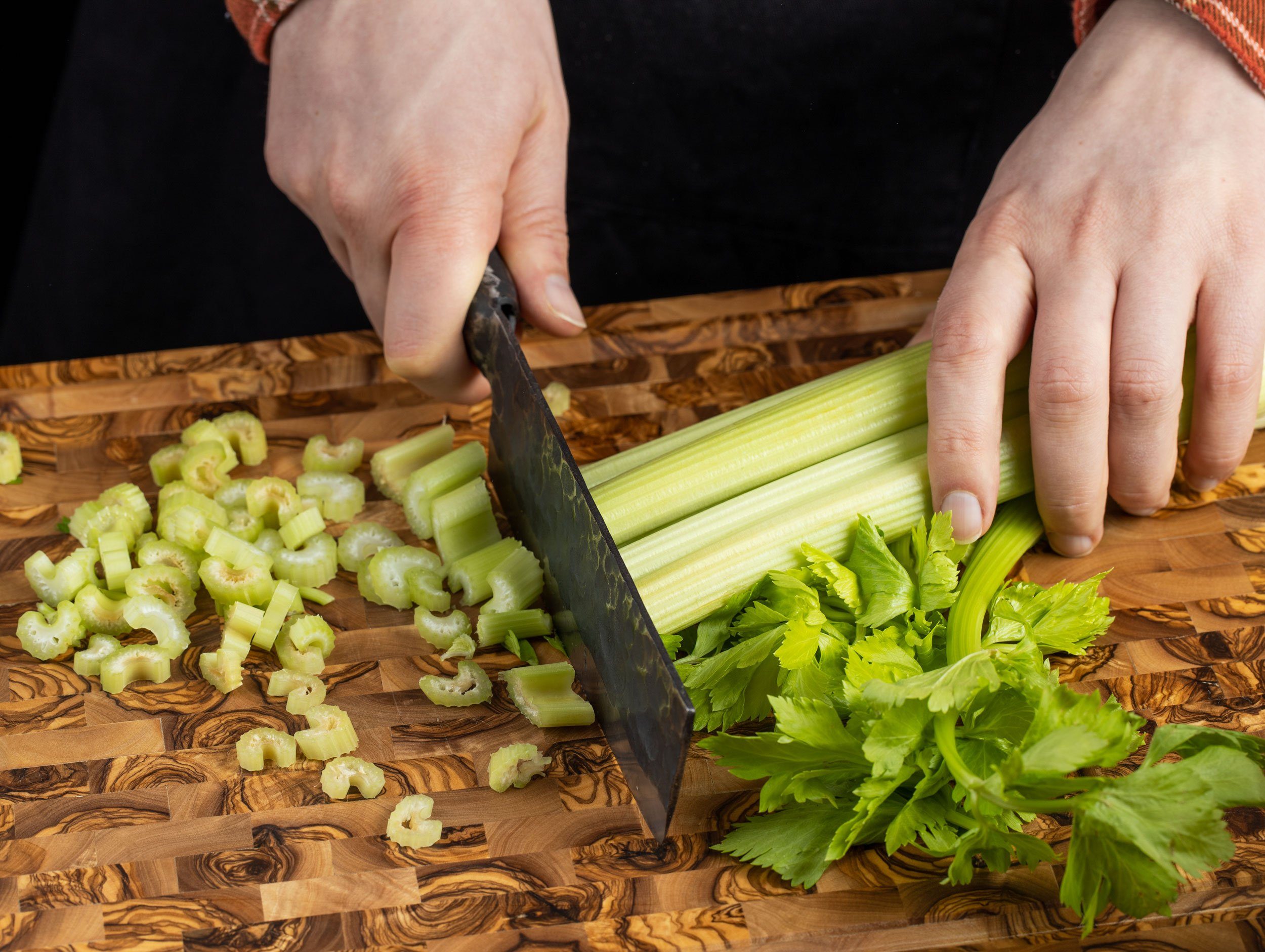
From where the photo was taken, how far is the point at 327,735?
1.80 meters

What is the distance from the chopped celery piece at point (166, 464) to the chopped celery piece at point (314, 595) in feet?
1.23

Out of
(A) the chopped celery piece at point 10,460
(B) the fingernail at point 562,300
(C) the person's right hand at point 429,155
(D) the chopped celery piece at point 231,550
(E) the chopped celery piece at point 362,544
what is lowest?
(E) the chopped celery piece at point 362,544

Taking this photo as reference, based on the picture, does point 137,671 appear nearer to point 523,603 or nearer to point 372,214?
point 523,603

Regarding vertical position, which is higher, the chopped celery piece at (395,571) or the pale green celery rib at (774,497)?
the pale green celery rib at (774,497)

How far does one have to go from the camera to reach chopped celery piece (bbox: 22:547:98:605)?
2004mm

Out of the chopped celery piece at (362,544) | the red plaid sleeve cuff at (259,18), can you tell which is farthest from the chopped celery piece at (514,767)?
the red plaid sleeve cuff at (259,18)

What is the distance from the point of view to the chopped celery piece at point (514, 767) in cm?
178

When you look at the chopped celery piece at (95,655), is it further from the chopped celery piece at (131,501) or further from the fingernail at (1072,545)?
the fingernail at (1072,545)

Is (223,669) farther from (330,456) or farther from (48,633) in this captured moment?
(330,456)

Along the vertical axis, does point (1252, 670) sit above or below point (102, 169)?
below

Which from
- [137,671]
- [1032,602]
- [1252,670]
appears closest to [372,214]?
[137,671]

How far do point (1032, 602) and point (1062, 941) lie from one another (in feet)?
1.61

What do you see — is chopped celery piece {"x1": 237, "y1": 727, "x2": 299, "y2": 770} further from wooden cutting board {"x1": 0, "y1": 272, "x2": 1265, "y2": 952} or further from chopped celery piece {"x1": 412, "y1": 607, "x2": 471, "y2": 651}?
chopped celery piece {"x1": 412, "y1": 607, "x2": 471, "y2": 651}

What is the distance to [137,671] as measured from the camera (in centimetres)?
191
